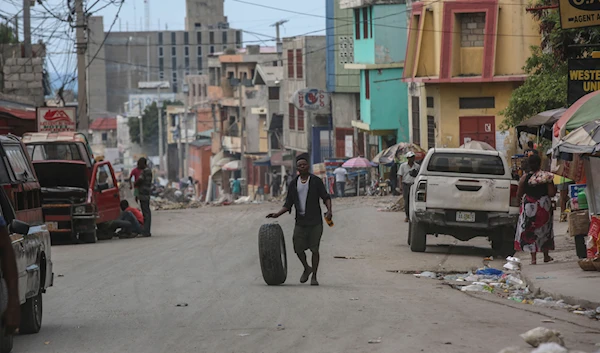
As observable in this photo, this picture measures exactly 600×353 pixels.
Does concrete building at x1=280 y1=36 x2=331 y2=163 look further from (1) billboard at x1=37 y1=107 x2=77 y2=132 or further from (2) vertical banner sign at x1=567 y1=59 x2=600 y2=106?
(2) vertical banner sign at x1=567 y1=59 x2=600 y2=106

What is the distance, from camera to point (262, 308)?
12.3 meters

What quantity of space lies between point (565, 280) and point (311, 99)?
50.2 metres

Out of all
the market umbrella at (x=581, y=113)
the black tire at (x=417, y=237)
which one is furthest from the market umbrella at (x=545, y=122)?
the market umbrella at (x=581, y=113)

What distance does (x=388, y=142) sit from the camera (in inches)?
2250


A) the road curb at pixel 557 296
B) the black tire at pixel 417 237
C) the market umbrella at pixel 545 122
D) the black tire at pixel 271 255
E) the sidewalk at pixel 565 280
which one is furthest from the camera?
the market umbrella at pixel 545 122

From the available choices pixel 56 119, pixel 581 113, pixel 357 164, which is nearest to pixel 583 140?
pixel 581 113

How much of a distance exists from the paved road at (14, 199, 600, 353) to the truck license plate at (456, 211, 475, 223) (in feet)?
2.34

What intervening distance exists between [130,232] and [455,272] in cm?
1192

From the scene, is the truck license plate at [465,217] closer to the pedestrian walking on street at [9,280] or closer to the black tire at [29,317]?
the black tire at [29,317]

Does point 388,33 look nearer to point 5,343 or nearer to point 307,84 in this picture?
point 307,84

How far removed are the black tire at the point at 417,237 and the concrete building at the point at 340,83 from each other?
4350 cm

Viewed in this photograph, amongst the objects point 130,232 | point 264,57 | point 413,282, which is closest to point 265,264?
point 413,282

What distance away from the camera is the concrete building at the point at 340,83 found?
65938mm

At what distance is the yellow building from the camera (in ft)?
137
